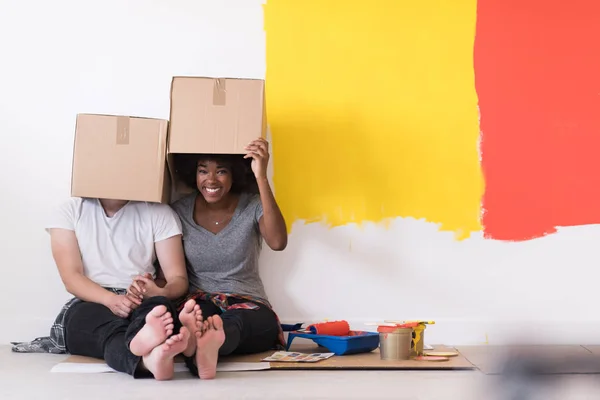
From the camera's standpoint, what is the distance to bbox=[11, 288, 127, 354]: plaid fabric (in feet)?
6.53

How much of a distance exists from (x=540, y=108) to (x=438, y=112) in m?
0.35

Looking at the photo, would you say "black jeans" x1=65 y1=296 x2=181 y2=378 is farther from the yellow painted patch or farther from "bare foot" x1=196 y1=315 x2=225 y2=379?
the yellow painted patch

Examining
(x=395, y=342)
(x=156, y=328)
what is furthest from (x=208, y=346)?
(x=395, y=342)

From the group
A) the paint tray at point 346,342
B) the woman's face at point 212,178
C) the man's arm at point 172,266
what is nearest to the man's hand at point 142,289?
the man's arm at point 172,266

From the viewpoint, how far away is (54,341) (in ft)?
6.62

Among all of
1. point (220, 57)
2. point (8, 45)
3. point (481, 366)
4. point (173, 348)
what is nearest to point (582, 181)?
point (481, 366)

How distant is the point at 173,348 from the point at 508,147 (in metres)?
1.41

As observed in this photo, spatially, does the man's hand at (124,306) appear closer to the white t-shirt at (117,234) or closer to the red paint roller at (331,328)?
the white t-shirt at (117,234)

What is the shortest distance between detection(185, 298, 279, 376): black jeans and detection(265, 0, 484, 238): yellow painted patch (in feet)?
1.44

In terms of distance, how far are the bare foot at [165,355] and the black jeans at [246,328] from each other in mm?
233

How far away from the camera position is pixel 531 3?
7.77ft

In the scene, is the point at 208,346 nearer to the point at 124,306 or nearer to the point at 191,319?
the point at 191,319

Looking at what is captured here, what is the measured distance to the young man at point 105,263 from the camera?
1.83m

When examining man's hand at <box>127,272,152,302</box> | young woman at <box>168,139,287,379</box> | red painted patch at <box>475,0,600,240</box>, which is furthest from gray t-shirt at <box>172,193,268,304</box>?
red painted patch at <box>475,0,600,240</box>
